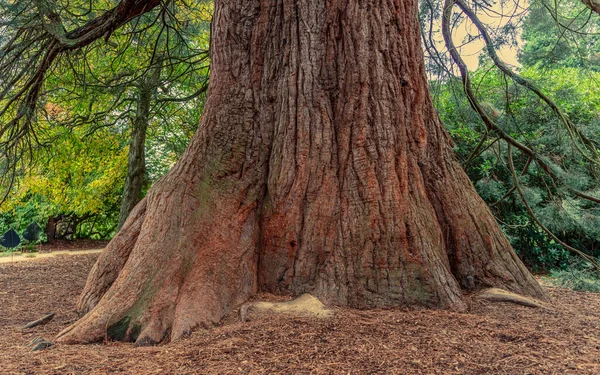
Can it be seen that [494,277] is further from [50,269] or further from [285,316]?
[50,269]

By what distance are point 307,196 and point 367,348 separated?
51.8 inches

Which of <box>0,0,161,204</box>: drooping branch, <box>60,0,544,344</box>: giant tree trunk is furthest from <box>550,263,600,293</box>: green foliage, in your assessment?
<box>0,0,161,204</box>: drooping branch

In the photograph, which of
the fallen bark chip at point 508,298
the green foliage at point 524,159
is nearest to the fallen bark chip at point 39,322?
the fallen bark chip at point 508,298

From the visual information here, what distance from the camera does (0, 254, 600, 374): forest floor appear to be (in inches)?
80.9

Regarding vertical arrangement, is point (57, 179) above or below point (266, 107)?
above

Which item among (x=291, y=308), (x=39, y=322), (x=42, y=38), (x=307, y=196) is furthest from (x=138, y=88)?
(x=291, y=308)

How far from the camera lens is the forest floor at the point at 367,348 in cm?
205

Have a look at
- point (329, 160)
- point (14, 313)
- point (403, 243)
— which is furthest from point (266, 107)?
point (14, 313)

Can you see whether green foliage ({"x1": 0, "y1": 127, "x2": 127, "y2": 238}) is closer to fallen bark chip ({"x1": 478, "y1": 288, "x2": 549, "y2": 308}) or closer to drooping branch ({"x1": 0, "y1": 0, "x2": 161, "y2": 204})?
drooping branch ({"x1": 0, "y1": 0, "x2": 161, "y2": 204})

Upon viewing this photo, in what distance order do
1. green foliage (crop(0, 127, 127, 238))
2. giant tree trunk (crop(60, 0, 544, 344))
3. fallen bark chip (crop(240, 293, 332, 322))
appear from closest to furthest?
1. fallen bark chip (crop(240, 293, 332, 322))
2. giant tree trunk (crop(60, 0, 544, 344))
3. green foliage (crop(0, 127, 127, 238))

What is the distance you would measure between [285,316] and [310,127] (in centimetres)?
142

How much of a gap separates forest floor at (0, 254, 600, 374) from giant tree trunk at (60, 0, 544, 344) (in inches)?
A: 11.8

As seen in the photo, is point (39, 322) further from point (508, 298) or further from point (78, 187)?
point (78, 187)

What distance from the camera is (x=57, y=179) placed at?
10.5 metres
